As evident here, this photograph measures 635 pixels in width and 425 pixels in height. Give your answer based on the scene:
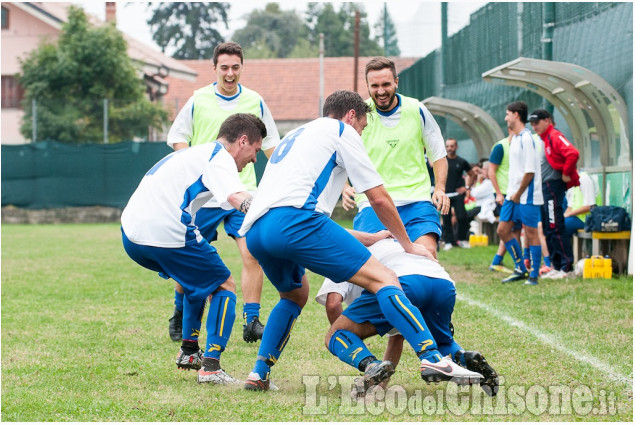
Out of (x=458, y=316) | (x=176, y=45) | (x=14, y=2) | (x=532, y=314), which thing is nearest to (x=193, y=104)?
(x=458, y=316)

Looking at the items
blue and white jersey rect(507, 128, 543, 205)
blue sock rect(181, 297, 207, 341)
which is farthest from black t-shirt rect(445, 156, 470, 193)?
blue sock rect(181, 297, 207, 341)

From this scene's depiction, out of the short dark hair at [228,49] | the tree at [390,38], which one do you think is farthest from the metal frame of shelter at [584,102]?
the tree at [390,38]

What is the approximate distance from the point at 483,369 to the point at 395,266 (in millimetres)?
780

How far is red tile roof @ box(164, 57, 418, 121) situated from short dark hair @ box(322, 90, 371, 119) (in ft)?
138

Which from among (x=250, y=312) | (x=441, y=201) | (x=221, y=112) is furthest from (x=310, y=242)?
(x=221, y=112)

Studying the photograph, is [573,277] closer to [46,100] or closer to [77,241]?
[77,241]

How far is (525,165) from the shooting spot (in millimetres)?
11227

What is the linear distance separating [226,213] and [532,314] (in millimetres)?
2999

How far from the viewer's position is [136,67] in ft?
115

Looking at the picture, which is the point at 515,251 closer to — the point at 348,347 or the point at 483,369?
the point at 483,369

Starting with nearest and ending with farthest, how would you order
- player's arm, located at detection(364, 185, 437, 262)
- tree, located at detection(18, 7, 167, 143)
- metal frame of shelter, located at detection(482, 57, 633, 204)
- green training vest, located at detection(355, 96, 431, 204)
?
player's arm, located at detection(364, 185, 437, 262)
green training vest, located at detection(355, 96, 431, 204)
metal frame of shelter, located at detection(482, 57, 633, 204)
tree, located at detection(18, 7, 167, 143)

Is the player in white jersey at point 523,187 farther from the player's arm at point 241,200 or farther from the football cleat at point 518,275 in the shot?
the player's arm at point 241,200

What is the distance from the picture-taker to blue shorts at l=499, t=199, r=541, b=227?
1151 centimetres

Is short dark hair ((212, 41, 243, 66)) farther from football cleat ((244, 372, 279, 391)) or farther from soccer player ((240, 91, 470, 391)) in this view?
football cleat ((244, 372, 279, 391))
